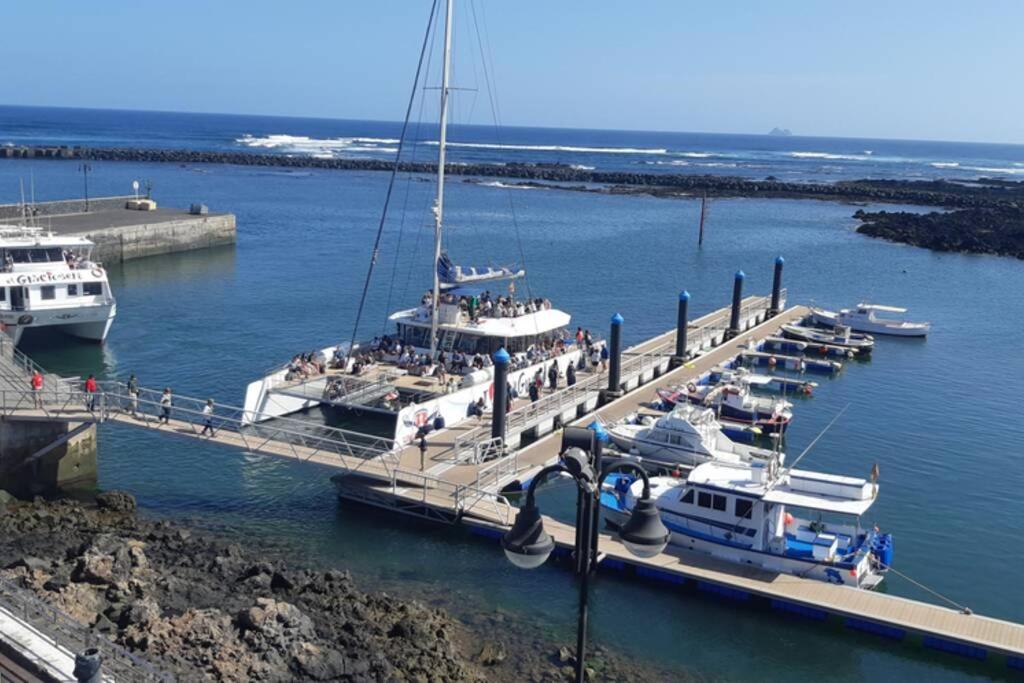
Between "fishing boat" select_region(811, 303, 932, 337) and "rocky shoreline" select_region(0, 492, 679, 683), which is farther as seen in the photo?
"fishing boat" select_region(811, 303, 932, 337)

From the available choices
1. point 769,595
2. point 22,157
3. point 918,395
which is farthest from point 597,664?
point 22,157

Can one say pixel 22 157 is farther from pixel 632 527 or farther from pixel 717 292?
pixel 632 527

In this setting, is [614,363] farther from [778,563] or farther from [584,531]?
[584,531]

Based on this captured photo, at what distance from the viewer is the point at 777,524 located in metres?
20.2

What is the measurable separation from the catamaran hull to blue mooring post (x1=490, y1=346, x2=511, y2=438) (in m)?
5.11

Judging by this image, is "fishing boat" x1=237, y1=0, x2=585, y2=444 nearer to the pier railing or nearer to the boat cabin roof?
the boat cabin roof

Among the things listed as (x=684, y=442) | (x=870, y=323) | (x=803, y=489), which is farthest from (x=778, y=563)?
(x=870, y=323)

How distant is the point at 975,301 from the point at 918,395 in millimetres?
22989

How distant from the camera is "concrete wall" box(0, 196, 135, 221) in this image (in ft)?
194

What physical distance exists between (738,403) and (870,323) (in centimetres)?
1684

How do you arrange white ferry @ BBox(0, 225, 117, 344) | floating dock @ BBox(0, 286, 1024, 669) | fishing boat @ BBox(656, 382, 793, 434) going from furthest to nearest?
white ferry @ BBox(0, 225, 117, 344) → fishing boat @ BBox(656, 382, 793, 434) → floating dock @ BBox(0, 286, 1024, 669)

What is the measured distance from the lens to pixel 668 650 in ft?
59.1

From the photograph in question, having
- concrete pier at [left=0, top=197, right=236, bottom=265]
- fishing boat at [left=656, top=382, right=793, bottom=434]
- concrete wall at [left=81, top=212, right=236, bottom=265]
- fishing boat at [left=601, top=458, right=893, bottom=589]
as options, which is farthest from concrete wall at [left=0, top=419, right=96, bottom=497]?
concrete wall at [left=81, top=212, right=236, bottom=265]

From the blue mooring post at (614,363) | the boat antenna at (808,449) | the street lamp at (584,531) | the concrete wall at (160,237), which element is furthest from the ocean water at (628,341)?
the street lamp at (584,531)
